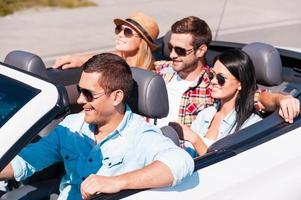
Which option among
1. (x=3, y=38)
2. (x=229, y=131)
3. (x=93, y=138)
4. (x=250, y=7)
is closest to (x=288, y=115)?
(x=229, y=131)

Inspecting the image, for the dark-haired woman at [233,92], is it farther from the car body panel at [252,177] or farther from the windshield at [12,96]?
the windshield at [12,96]

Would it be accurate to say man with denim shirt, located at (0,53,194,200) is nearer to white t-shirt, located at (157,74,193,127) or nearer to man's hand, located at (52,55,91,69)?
white t-shirt, located at (157,74,193,127)

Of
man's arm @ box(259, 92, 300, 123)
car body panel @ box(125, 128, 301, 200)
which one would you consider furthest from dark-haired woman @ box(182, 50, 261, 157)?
car body panel @ box(125, 128, 301, 200)

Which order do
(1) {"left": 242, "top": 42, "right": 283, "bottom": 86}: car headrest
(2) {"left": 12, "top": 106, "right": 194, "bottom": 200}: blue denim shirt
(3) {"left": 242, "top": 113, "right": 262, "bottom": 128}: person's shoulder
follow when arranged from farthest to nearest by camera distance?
1. (1) {"left": 242, "top": 42, "right": 283, "bottom": 86}: car headrest
2. (3) {"left": 242, "top": 113, "right": 262, "bottom": 128}: person's shoulder
3. (2) {"left": 12, "top": 106, "right": 194, "bottom": 200}: blue denim shirt

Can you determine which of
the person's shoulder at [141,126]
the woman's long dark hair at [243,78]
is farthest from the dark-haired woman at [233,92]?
the person's shoulder at [141,126]

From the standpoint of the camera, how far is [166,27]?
11781 millimetres

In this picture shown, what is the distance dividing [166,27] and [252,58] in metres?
7.39

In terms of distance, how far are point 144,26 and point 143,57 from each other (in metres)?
0.25

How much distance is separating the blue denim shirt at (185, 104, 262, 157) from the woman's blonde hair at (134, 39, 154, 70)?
0.74 meters

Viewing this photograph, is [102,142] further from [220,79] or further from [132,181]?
[220,79]

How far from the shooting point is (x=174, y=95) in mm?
4660

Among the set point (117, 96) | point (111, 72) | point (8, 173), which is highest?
point (111, 72)

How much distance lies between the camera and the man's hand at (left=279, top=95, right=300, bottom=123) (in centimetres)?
375

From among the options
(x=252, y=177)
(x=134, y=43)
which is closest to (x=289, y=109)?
(x=252, y=177)
